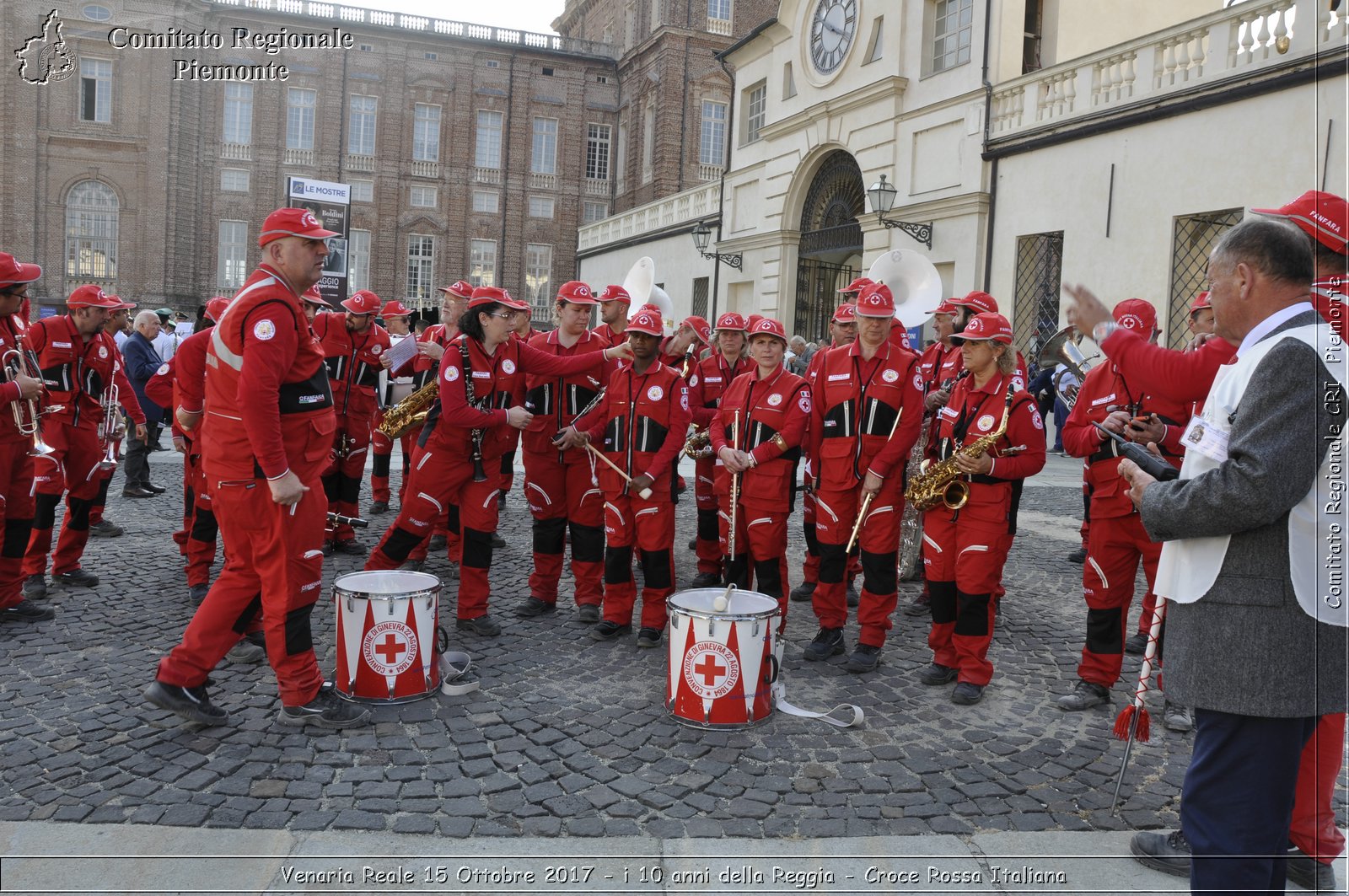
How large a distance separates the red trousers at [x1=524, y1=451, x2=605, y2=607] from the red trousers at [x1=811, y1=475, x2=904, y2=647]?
1564mm

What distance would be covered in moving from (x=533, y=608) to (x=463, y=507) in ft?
3.22

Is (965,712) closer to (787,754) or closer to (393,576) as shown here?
(787,754)

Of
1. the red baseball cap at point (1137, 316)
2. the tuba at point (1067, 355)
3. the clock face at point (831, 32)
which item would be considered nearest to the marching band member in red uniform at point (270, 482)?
the tuba at point (1067, 355)

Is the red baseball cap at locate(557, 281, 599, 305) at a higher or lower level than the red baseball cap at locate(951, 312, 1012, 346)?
higher

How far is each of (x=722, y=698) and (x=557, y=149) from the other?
45.6m

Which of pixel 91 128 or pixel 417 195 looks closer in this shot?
pixel 91 128

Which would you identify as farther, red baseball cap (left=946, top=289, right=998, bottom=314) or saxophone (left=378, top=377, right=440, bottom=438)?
saxophone (left=378, top=377, right=440, bottom=438)

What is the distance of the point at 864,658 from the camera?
5.70 metres

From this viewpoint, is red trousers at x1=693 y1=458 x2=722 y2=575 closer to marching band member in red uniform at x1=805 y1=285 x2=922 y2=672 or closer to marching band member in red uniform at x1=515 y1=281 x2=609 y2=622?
marching band member in red uniform at x1=515 y1=281 x2=609 y2=622

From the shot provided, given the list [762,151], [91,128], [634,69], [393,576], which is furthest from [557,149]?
[393,576]

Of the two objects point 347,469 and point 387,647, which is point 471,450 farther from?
point 347,469

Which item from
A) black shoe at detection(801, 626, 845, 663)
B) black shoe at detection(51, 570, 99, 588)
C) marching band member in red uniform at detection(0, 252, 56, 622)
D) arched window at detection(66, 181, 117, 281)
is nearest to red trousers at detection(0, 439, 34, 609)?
marching band member in red uniform at detection(0, 252, 56, 622)

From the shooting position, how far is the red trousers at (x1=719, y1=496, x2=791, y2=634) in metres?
5.98

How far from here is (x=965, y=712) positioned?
508 centimetres
